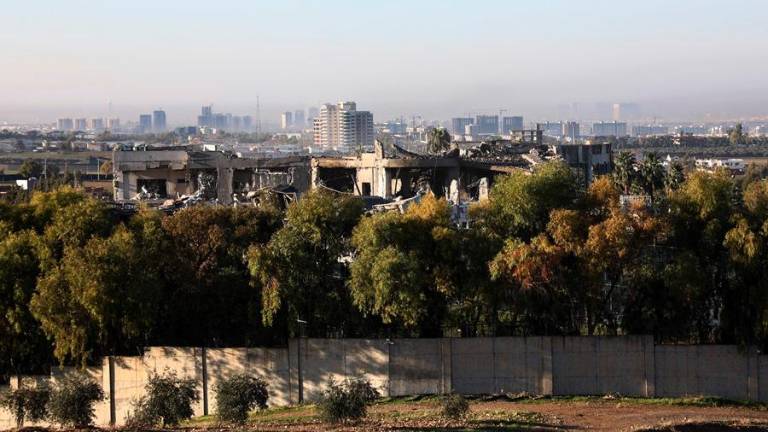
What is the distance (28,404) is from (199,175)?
31.0 m

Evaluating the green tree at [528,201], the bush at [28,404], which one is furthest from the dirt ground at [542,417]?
the green tree at [528,201]

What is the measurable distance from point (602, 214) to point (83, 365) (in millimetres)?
14407

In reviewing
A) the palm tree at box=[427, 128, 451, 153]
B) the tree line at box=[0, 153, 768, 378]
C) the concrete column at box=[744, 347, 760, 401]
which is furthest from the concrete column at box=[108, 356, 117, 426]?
the palm tree at box=[427, 128, 451, 153]

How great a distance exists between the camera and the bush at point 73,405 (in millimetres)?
27484

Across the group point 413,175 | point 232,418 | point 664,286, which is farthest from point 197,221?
point 413,175

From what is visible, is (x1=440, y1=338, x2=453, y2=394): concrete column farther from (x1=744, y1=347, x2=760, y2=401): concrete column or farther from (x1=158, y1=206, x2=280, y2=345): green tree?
(x1=744, y1=347, x2=760, y2=401): concrete column

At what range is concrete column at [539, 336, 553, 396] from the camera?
32.3 meters

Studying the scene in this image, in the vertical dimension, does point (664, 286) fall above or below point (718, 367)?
above

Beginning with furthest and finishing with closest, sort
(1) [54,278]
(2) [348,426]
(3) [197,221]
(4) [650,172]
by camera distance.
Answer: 1. (4) [650,172]
2. (3) [197,221]
3. (1) [54,278]
4. (2) [348,426]

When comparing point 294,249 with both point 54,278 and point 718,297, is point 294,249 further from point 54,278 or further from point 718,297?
point 718,297

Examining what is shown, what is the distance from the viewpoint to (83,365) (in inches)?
1282

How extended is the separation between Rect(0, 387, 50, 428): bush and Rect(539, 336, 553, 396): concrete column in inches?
491

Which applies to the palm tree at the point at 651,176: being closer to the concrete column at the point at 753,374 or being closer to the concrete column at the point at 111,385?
the concrete column at the point at 753,374

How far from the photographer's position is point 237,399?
89.9 feet
